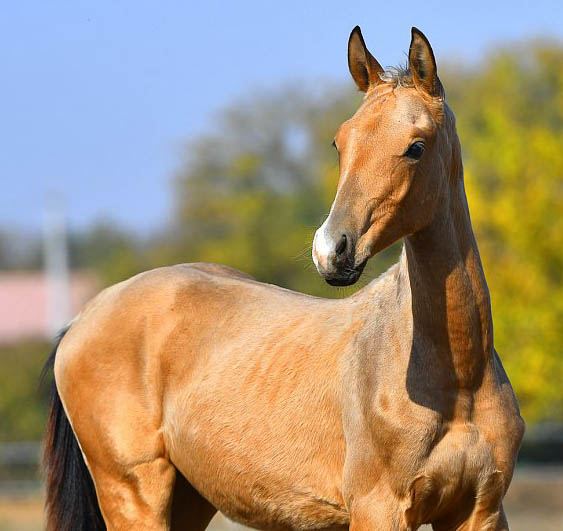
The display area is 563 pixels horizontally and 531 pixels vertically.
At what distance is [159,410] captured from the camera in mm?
4844

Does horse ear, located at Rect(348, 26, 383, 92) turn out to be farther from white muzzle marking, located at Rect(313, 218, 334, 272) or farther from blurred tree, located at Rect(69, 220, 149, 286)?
blurred tree, located at Rect(69, 220, 149, 286)

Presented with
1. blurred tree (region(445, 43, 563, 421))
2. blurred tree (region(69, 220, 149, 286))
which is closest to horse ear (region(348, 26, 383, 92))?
blurred tree (region(445, 43, 563, 421))

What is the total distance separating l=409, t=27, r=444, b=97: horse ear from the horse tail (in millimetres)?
2695

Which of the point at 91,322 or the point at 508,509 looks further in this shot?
the point at 508,509

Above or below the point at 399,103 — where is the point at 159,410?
below

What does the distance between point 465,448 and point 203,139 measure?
1156 inches

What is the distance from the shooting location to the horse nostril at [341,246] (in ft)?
10.5

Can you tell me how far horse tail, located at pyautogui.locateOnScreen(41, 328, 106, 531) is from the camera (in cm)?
507

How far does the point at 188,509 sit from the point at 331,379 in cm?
143

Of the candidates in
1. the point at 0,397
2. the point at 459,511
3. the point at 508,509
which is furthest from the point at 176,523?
the point at 0,397

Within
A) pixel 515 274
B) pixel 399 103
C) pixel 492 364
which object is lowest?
pixel 515 274

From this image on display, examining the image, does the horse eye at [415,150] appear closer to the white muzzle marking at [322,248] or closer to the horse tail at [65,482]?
the white muzzle marking at [322,248]

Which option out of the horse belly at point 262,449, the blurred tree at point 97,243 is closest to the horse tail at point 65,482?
the horse belly at point 262,449

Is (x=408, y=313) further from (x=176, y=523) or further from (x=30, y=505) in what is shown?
(x=30, y=505)
